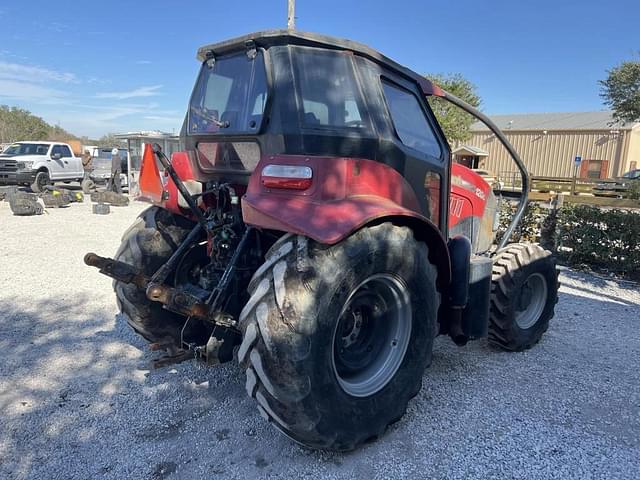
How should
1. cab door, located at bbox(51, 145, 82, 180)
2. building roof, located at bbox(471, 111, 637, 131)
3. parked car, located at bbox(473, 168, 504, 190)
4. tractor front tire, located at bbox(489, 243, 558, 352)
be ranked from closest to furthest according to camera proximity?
tractor front tire, located at bbox(489, 243, 558, 352), parked car, located at bbox(473, 168, 504, 190), cab door, located at bbox(51, 145, 82, 180), building roof, located at bbox(471, 111, 637, 131)

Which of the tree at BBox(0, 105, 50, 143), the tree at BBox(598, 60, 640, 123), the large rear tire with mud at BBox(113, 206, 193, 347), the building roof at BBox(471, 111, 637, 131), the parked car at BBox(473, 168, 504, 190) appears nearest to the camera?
Result: the large rear tire with mud at BBox(113, 206, 193, 347)

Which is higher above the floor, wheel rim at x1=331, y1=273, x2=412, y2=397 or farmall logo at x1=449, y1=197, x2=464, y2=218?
farmall logo at x1=449, y1=197, x2=464, y2=218

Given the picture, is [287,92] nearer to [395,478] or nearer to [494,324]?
[395,478]

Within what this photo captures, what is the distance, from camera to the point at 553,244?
8.70 metres

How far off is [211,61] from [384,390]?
2.64 m

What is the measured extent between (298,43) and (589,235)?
22.6ft

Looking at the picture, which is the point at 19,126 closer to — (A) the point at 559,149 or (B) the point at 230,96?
(A) the point at 559,149

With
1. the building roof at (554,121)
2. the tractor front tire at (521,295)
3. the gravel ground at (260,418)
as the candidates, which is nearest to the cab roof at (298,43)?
the tractor front tire at (521,295)

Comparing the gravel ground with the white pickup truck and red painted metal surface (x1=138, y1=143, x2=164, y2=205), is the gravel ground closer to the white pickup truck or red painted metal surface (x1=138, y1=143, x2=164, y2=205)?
red painted metal surface (x1=138, y1=143, x2=164, y2=205)

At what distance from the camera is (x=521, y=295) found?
455 centimetres

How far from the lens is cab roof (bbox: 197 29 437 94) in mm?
2906

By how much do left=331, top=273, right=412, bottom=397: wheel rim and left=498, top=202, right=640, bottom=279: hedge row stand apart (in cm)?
568

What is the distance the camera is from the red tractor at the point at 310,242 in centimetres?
246

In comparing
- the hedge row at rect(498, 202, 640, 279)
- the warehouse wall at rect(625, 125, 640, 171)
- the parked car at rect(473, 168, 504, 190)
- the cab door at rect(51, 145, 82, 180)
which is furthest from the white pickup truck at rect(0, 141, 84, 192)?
the warehouse wall at rect(625, 125, 640, 171)
